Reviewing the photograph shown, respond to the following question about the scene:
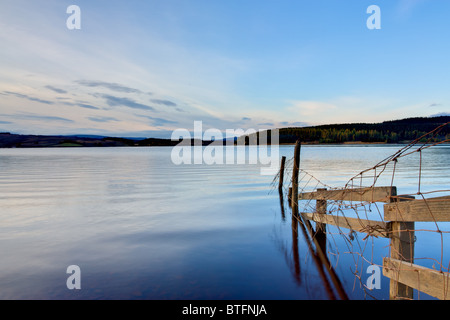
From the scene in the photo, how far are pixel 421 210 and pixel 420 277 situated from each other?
109 cm

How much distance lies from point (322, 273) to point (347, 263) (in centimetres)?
123

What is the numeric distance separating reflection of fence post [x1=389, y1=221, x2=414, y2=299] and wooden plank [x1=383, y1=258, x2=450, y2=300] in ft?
1.26

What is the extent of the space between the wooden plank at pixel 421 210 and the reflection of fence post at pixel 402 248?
18cm

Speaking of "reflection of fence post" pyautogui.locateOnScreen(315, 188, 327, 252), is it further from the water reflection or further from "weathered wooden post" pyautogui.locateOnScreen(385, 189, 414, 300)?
"weathered wooden post" pyautogui.locateOnScreen(385, 189, 414, 300)

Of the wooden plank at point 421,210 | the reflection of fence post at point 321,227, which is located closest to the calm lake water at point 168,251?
the reflection of fence post at point 321,227

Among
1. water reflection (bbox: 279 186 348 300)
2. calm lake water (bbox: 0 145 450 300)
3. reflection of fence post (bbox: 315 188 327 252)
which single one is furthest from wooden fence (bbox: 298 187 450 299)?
reflection of fence post (bbox: 315 188 327 252)

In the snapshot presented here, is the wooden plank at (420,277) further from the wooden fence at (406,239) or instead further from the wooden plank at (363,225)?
the wooden plank at (363,225)

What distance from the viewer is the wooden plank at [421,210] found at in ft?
15.2

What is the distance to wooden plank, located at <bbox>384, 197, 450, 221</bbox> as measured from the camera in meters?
4.62

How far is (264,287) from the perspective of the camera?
762 centimetres

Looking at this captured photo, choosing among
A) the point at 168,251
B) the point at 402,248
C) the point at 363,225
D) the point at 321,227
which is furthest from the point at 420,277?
the point at 168,251

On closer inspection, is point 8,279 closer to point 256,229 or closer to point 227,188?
point 256,229

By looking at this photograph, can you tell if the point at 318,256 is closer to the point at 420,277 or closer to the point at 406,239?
the point at 406,239

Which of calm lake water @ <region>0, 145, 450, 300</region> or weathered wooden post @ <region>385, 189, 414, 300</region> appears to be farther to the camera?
calm lake water @ <region>0, 145, 450, 300</region>
